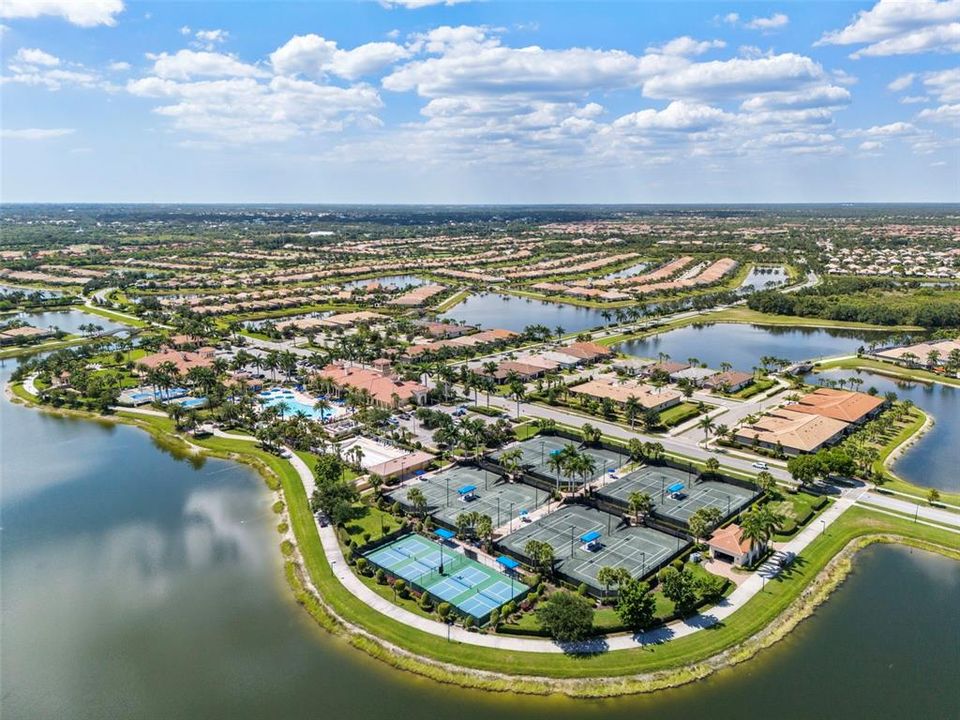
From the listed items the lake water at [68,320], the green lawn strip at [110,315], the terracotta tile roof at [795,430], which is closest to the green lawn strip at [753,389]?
the terracotta tile roof at [795,430]

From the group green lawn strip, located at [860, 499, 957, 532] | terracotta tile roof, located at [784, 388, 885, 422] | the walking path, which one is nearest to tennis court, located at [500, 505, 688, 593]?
the walking path

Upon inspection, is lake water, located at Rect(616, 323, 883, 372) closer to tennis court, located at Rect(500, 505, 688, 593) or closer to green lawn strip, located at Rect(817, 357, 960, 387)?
green lawn strip, located at Rect(817, 357, 960, 387)

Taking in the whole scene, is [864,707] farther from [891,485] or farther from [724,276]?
[724,276]

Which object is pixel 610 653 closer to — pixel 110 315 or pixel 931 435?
pixel 931 435

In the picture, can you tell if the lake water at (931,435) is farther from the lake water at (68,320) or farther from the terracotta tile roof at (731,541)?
the lake water at (68,320)

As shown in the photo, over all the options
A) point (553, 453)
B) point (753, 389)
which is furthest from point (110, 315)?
point (753, 389)

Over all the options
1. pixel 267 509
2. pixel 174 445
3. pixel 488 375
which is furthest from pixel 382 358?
pixel 267 509

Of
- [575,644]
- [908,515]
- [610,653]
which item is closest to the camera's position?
[610,653]
